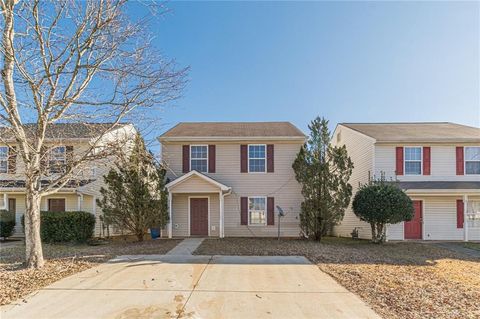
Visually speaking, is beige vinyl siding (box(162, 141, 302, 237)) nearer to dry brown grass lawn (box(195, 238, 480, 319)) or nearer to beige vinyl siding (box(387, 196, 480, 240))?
dry brown grass lawn (box(195, 238, 480, 319))

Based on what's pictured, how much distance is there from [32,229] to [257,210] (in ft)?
33.4

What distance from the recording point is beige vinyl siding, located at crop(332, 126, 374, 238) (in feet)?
53.7

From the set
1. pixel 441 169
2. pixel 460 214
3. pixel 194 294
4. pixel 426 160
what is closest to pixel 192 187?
pixel 194 294

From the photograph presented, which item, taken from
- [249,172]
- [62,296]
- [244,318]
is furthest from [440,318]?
[249,172]

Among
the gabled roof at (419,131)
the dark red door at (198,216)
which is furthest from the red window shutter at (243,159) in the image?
the gabled roof at (419,131)

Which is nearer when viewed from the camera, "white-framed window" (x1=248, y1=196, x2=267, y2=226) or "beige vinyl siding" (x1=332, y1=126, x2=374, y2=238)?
"white-framed window" (x1=248, y1=196, x2=267, y2=226)

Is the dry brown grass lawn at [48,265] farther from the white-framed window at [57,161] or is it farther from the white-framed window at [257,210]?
the white-framed window at [257,210]

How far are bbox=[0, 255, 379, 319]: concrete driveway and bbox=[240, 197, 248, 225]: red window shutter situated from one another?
23.0ft

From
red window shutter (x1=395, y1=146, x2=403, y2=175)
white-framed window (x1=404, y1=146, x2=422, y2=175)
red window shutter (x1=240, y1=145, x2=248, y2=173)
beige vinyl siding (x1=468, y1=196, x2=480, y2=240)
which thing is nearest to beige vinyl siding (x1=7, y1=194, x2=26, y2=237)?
red window shutter (x1=240, y1=145, x2=248, y2=173)

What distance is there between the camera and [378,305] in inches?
220

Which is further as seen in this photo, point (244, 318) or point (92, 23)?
point (92, 23)

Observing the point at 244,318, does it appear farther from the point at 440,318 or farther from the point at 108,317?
the point at 440,318

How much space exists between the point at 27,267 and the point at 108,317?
15.0 ft

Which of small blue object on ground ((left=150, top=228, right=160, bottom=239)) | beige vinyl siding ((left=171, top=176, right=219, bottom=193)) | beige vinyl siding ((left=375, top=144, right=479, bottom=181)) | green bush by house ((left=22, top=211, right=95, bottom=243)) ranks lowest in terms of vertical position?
small blue object on ground ((left=150, top=228, right=160, bottom=239))
